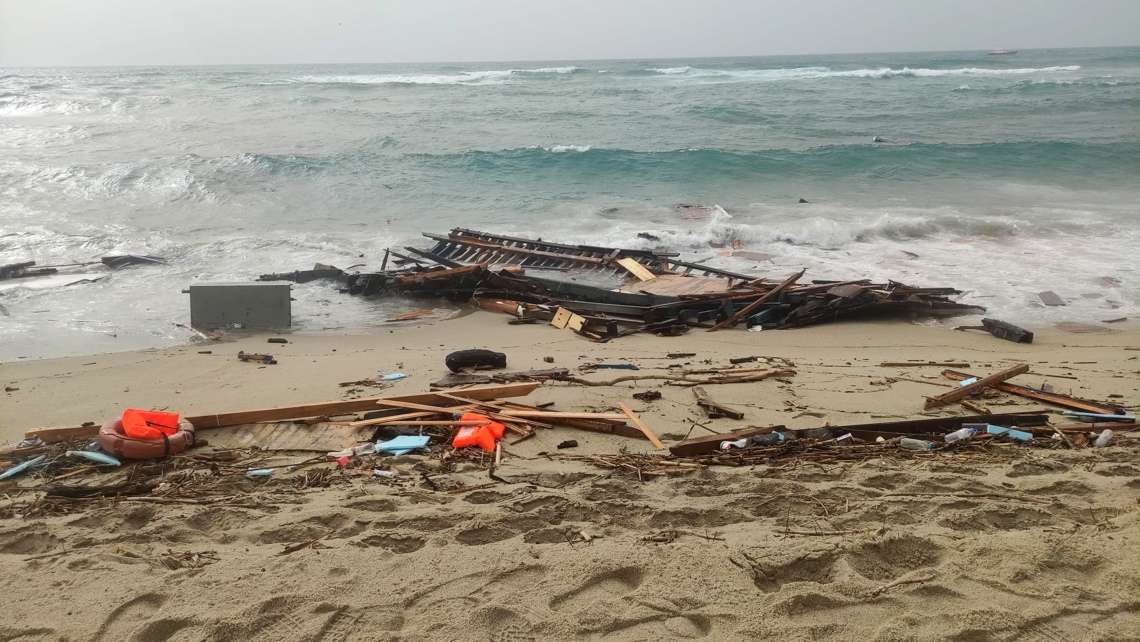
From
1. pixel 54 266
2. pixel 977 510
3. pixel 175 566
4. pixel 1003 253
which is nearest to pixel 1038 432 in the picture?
pixel 977 510

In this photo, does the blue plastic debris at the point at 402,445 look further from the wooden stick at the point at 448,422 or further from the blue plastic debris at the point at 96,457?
the blue plastic debris at the point at 96,457

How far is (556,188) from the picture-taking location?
22594mm

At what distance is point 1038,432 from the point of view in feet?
19.2

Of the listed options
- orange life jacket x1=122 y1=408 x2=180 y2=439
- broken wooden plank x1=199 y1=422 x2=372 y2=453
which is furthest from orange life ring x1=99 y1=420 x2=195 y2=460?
broken wooden plank x1=199 y1=422 x2=372 y2=453

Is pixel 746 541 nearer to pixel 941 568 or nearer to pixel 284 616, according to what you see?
pixel 941 568

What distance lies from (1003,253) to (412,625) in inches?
564

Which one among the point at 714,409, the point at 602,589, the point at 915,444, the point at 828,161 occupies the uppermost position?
the point at 828,161

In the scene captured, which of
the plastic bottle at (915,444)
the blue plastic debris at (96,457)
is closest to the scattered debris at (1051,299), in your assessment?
the plastic bottle at (915,444)

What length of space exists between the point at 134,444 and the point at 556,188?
18.1 meters

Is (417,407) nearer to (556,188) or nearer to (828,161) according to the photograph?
(556,188)

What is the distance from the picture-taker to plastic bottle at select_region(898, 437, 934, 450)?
5575 mm

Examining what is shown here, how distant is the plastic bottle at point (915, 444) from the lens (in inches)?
219

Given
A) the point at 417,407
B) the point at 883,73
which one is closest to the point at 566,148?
the point at 417,407

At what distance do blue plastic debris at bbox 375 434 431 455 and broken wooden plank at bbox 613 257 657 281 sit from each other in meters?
6.25
